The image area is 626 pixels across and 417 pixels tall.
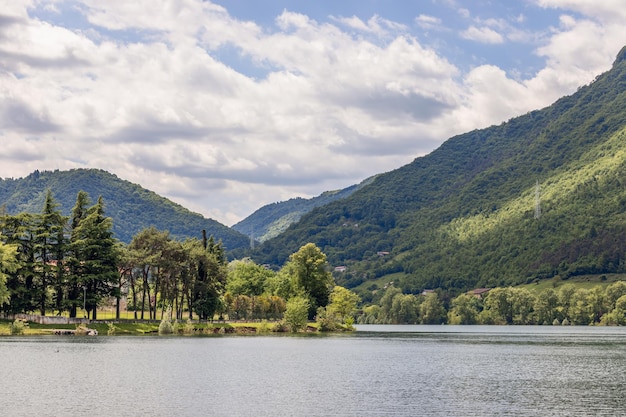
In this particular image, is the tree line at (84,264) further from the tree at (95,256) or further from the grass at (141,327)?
the grass at (141,327)

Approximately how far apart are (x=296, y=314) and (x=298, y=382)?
9455 cm

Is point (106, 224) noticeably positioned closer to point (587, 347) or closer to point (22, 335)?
point (22, 335)

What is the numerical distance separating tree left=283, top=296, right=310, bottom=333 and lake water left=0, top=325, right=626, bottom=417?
49302 mm

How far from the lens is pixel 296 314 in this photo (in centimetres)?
16675

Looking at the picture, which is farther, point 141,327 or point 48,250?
point 141,327

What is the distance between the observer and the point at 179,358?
95.7 meters

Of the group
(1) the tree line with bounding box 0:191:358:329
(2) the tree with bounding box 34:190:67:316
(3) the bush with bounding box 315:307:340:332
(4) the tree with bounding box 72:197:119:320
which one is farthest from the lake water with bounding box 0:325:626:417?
(3) the bush with bounding box 315:307:340:332

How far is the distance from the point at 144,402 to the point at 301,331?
4779 inches

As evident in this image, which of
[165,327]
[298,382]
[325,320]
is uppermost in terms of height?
[325,320]

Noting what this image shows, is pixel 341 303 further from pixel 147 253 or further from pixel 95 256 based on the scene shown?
pixel 95 256

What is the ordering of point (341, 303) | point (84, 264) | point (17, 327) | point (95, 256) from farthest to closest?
point (341, 303) → point (95, 256) → point (84, 264) → point (17, 327)

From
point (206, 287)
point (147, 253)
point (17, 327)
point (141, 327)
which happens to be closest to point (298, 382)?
point (17, 327)

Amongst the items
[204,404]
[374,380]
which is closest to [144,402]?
[204,404]

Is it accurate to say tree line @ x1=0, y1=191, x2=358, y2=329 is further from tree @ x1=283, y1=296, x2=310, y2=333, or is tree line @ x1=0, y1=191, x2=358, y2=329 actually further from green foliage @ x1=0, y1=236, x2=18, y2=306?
tree @ x1=283, y1=296, x2=310, y2=333
